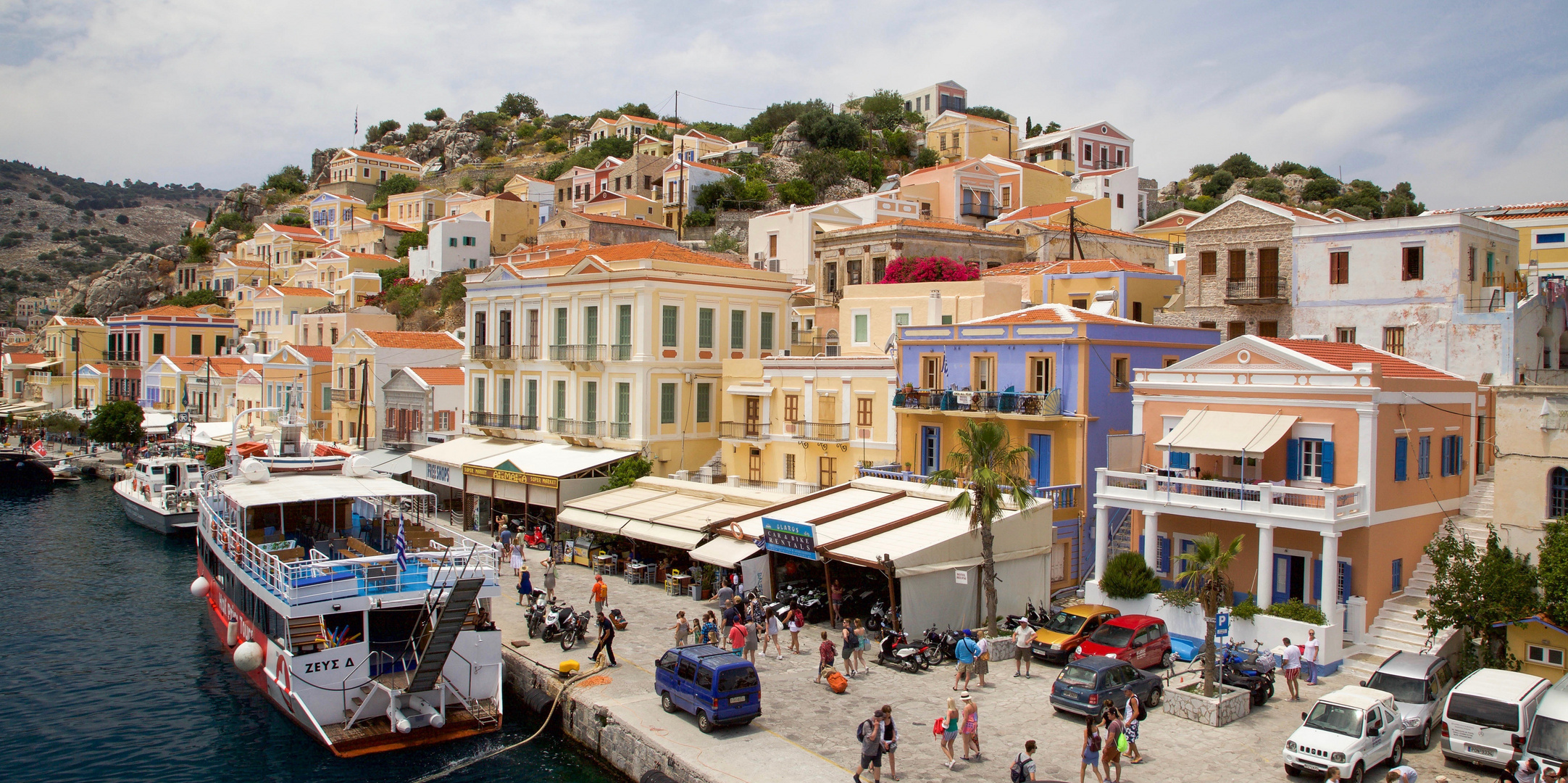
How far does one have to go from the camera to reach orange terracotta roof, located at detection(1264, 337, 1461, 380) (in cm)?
2434

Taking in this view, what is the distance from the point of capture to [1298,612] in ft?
73.5

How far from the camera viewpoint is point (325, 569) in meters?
22.2

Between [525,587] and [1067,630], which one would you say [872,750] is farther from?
[525,587]

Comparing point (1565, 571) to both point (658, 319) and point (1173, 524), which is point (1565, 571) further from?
point (658, 319)

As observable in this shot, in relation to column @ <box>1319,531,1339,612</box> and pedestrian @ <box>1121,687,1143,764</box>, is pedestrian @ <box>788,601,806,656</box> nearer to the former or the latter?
pedestrian @ <box>1121,687,1143,764</box>

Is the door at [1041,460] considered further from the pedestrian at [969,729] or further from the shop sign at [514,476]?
the shop sign at [514,476]

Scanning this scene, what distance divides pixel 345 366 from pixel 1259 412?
4602 cm

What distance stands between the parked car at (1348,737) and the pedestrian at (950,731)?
510cm

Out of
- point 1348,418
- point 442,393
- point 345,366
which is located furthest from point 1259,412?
point 345,366

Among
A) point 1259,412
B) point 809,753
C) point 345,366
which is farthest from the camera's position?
point 345,366

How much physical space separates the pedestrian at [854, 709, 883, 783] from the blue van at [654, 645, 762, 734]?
9.97 ft

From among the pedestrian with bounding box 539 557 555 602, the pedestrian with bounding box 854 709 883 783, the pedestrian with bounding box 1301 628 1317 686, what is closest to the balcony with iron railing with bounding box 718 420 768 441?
the pedestrian with bounding box 539 557 555 602

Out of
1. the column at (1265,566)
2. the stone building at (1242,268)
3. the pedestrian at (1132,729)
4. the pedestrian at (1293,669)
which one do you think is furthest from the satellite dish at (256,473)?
the stone building at (1242,268)

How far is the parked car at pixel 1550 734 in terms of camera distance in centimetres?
1569
